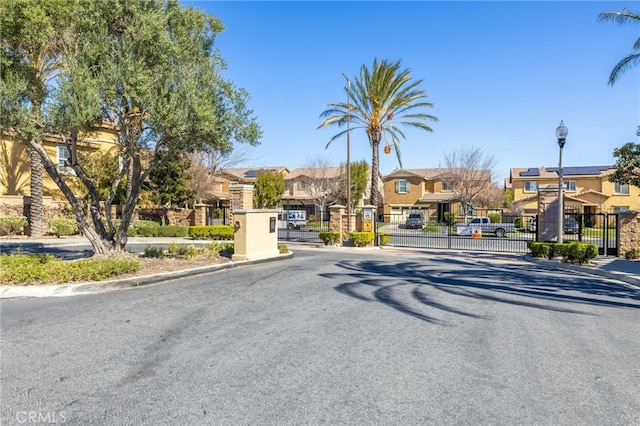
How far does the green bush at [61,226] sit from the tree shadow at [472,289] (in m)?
18.6

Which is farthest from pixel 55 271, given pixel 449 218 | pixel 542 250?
pixel 449 218

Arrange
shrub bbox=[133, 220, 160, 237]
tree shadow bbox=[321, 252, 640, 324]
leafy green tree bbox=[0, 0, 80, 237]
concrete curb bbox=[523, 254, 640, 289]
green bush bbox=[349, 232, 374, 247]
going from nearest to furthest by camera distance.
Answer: tree shadow bbox=[321, 252, 640, 324] → leafy green tree bbox=[0, 0, 80, 237] → concrete curb bbox=[523, 254, 640, 289] → green bush bbox=[349, 232, 374, 247] → shrub bbox=[133, 220, 160, 237]

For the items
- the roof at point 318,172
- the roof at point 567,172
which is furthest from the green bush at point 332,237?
the roof at point 567,172

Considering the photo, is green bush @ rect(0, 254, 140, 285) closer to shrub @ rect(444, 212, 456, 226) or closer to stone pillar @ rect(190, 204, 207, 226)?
shrub @ rect(444, 212, 456, 226)

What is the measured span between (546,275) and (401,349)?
8.93 meters

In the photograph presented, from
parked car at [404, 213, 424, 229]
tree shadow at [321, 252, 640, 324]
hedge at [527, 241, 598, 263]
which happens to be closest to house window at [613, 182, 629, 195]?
parked car at [404, 213, 424, 229]

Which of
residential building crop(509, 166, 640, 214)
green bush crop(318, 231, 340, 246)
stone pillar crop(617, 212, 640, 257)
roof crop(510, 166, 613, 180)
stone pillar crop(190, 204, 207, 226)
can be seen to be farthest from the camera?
roof crop(510, 166, 613, 180)

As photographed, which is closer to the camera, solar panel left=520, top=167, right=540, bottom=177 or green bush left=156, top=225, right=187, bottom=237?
green bush left=156, top=225, right=187, bottom=237

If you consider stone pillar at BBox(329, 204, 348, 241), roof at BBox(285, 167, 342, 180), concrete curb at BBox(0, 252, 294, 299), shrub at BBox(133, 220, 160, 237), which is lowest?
concrete curb at BBox(0, 252, 294, 299)

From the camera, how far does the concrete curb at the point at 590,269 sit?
39.1 ft

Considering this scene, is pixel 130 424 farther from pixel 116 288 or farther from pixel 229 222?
pixel 229 222

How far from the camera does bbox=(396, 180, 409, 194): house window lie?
5350 cm

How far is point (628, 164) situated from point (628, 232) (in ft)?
9.82

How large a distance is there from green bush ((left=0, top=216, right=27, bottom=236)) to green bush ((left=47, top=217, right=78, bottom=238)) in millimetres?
1305
